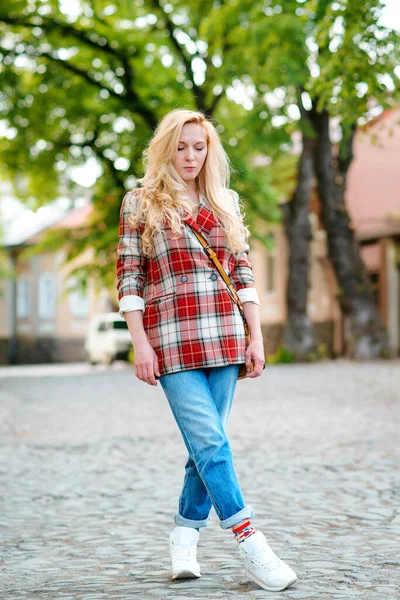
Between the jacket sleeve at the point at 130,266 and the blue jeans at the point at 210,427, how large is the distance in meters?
0.32

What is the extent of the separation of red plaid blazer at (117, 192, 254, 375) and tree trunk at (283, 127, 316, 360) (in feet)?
77.5

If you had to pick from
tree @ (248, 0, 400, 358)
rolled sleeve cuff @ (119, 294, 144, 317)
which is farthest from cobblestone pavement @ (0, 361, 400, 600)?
tree @ (248, 0, 400, 358)

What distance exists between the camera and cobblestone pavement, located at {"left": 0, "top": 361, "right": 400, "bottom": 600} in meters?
4.38

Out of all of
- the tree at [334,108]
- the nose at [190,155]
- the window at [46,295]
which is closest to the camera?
the nose at [190,155]

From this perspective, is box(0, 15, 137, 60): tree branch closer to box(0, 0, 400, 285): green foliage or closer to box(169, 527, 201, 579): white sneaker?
box(0, 0, 400, 285): green foliage

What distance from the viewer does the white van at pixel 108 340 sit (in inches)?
1367

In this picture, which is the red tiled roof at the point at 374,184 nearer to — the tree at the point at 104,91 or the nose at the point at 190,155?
the tree at the point at 104,91

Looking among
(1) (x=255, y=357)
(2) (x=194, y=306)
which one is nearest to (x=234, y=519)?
(1) (x=255, y=357)

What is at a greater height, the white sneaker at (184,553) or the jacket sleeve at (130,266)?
the jacket sleeve at (130,266)

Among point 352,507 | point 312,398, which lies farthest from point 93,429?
point 352,507

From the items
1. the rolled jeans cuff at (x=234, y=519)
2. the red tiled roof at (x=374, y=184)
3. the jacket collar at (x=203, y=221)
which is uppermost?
the red tiled roof at (x=374, y=184)

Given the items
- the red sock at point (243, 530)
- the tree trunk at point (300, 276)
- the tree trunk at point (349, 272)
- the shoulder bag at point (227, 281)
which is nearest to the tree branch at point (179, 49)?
the tree trunk at point (349, 272)

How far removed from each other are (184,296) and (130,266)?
25 cm

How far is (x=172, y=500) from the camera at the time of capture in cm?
682
